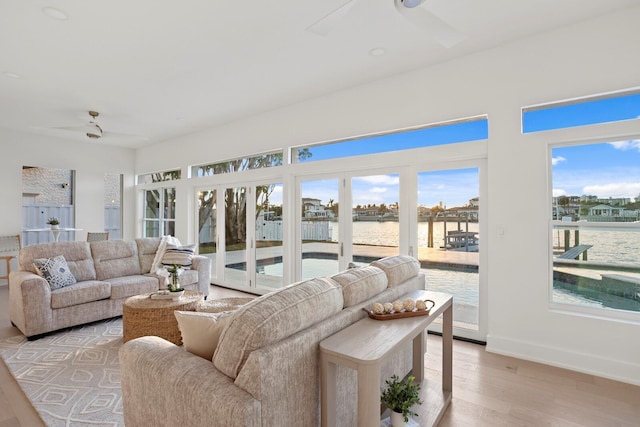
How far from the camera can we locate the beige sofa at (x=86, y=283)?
347 centimetres

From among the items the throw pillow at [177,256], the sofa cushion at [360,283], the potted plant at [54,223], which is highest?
the potted plant at [54,223]

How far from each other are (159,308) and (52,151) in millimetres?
5622

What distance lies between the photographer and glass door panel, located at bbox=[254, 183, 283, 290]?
17.3 feet

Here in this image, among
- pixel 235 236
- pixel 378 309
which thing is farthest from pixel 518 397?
pixel 235 236

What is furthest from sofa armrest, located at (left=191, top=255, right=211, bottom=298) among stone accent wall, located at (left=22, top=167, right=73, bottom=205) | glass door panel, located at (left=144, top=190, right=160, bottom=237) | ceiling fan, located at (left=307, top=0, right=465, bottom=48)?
stone accent wall, located at (left=22, top=167, right=73, bottom=205)

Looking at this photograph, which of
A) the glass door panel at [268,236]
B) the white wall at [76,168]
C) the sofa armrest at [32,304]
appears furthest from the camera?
the white wall at [76,168]

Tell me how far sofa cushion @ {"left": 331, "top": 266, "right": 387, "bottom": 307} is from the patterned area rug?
5.65ft

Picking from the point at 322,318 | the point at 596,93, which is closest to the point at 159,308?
the point at 322,318

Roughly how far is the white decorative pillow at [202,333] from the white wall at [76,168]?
6825 millimetres

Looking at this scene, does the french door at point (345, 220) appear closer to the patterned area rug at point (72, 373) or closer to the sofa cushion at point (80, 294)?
the sofa cushion at point (80, 294)

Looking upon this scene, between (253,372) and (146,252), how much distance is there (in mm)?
4390

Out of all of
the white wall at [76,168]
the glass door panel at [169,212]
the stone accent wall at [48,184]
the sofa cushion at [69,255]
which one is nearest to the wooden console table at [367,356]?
the sofa cushion at [69,255]

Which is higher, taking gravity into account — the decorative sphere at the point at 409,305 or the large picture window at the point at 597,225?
the large picture window at the point at 597,225

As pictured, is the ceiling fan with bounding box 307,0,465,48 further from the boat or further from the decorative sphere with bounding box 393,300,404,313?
the boat
